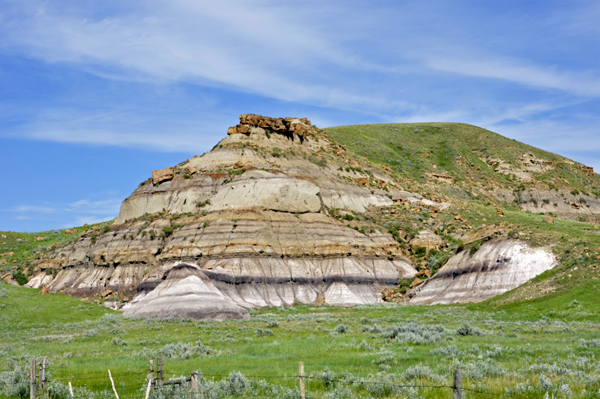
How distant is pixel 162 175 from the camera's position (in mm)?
87938

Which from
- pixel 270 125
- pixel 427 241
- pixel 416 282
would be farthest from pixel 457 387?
pixel 270 125

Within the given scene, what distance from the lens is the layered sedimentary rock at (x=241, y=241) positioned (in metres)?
66.9

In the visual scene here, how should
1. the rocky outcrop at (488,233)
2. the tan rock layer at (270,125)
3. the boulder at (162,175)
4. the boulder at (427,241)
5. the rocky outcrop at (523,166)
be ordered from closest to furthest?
the rocky outcrop at (488,233)
the boulder at (427,241)
the boulder at (162,175)
the tan rock layer at (270,125)
the rocky outcrop at (523,166)

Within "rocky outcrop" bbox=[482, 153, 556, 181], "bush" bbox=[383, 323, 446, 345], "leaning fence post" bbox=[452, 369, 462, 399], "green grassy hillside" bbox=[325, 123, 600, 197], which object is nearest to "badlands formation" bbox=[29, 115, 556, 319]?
"bush" bbox=[383, 323, 446, 345]

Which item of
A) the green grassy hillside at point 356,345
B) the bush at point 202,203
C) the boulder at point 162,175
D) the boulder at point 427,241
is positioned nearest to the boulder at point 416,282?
the green grassy hillside at point 356,345

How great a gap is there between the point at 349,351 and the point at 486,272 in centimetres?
3681

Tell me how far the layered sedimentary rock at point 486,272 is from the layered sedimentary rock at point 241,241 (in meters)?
9.27

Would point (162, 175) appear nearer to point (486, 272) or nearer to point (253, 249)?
point (253, 249)

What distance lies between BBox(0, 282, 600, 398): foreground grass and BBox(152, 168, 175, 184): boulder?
40.8 m

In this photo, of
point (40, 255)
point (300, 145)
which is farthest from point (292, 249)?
point (40, 255)

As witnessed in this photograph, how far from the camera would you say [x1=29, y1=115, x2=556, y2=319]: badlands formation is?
189ft

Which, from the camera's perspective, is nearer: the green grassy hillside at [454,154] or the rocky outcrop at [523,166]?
the green grassy hillside at [454,154]

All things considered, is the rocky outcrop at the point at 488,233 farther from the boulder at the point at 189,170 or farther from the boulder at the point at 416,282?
the boulder at the point at 189,170

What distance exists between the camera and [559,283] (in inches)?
1889
